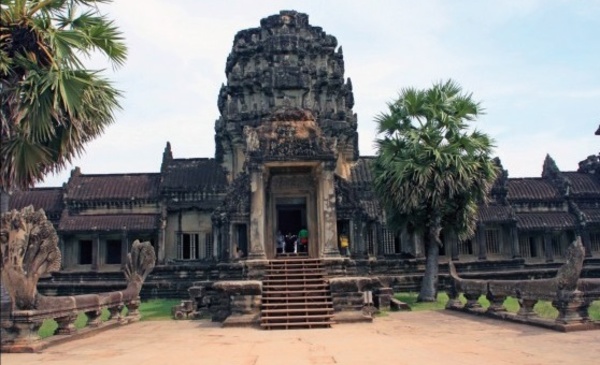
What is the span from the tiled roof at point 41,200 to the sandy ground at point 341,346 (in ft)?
Result: 65.1

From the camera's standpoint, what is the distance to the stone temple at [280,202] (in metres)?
17.2

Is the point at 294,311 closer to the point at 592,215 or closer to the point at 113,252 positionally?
the point at 113,252

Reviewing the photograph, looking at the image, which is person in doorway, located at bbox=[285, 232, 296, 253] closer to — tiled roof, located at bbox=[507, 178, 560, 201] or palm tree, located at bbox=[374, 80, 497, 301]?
palm tree, located at bbox=[374, 80, 497, 301]

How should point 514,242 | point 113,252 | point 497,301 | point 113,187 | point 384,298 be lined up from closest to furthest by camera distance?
1. point 497,301
2. point 384,298
3. point 514,242
4. point 113,252
5. point 113,187

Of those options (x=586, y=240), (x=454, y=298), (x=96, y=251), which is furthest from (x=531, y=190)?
(x=96, y=251)

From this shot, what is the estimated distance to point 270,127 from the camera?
1717 centimetres

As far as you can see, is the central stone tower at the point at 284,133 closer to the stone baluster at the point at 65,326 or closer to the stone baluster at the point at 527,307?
the stone baluster at the point at 527,307

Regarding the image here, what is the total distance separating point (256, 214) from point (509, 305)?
357 inches

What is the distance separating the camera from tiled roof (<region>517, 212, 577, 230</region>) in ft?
98.0

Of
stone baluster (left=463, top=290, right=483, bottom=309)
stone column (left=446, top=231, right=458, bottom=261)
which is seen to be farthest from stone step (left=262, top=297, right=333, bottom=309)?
stone column (left=446, top=231, right=458, bottom=261)

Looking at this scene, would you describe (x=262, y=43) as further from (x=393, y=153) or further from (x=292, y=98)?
(x=393, y=153)

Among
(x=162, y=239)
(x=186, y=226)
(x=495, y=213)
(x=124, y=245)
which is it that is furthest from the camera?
(x=186, y=226)

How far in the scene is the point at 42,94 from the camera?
10.4 m

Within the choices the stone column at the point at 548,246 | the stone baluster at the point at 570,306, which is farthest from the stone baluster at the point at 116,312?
the stone column at the point at 548,246
